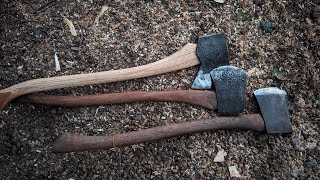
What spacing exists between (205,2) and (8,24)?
3.97 ft

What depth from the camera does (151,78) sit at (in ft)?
7.52

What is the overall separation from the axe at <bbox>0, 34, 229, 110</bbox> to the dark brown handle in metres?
0.05

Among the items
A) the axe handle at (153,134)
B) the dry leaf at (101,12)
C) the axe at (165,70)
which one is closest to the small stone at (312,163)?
the axe handle at (153,134)

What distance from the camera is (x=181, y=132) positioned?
2.08 m

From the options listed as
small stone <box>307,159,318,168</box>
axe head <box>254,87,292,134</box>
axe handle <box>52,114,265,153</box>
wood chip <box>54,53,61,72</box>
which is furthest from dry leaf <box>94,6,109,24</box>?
small stone <box>307,159,318,168</box>

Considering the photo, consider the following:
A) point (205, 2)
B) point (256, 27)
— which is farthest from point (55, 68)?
point (256, 27)

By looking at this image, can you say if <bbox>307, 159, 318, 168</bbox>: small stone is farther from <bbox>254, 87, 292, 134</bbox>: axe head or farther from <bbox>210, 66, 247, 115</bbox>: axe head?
<bbox>210, 66, 247, 115</bbox>: axe head

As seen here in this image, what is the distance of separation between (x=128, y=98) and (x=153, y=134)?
0.84 feet

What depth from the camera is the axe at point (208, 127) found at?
203 cm

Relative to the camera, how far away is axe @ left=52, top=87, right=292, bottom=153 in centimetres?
203

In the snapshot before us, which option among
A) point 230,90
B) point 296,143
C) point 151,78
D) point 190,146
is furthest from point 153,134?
point 296,143

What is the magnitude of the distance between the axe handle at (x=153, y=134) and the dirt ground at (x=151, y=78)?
91mm

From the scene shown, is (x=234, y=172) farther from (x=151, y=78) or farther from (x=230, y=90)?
(x=151, y=78)

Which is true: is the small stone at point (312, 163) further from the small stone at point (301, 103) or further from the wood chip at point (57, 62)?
the wood chip at point (57, 62)
